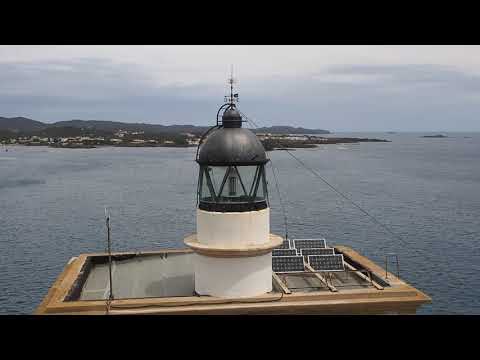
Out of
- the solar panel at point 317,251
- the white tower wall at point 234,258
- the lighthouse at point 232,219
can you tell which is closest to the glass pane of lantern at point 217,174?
the lighthouse at point 232,219

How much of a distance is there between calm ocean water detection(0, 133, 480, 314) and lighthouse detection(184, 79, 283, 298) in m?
15.3

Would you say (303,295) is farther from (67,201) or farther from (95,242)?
(67,201)

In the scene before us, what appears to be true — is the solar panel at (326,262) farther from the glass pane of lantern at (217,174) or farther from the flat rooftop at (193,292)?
the glass pane of lantern at (217,174)

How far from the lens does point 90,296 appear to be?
12.7 metres

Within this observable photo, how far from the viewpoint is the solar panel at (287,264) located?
1349 cm

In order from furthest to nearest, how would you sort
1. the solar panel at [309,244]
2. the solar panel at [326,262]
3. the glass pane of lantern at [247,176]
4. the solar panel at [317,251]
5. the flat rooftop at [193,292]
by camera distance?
the solar panel at [309,244] < the solar panel at [317,251] < the solar panel at [326,262] < the glass pane of lantern at [247,176] < the flat rooftop at [193,292]

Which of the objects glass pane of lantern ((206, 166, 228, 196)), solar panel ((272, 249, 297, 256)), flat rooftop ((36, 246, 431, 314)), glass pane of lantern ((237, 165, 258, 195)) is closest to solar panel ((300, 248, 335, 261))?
solar panel ((272, 249, 297, 256))

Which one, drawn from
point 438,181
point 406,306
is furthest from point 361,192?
point 406,306

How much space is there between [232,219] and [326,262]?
3.74m

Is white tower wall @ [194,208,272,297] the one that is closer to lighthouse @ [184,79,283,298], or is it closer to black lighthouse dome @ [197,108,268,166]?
lighthouse @ [184,79,283,298]

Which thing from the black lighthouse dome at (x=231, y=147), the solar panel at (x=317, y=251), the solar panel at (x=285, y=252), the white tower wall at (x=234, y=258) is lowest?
the solar panel at (x=317, y=251)

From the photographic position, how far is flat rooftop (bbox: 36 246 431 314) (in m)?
11.1

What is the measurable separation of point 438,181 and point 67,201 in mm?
53995

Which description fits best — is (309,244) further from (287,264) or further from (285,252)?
(287,264)
